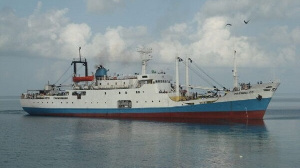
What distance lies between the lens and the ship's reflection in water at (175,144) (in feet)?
119

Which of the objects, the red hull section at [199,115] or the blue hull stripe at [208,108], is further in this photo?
the red hull section at [199,115]

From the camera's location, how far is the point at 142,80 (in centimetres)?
7256

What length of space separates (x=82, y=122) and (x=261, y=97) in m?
31.0

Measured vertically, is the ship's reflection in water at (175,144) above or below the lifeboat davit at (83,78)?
below

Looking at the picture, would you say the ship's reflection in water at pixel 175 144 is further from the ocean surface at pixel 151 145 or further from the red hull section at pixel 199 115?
the red hull section at pixel 199 115

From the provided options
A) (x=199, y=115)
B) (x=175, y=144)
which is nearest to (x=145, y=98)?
(x=199, y=115)

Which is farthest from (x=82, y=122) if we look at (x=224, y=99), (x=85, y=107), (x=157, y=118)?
(x=224, y=99)

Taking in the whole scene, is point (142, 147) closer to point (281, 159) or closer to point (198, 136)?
point (198, 136)

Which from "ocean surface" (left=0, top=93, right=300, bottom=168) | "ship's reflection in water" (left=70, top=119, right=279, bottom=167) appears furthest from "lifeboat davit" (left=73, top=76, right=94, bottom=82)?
"ocean surface" (left=0, top=93, right=300, bottom=168)

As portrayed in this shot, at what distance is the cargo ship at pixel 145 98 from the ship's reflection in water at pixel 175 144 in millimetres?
2585

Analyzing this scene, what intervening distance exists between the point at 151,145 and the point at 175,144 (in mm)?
2838

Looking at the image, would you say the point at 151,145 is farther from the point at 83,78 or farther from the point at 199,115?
the point at 83,78

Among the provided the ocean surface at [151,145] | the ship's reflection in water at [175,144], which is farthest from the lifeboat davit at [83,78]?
the ocean surface at [151,145]

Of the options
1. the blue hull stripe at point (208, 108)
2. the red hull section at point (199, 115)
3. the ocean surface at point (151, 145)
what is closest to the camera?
the ocean surface at point (151, 145)
